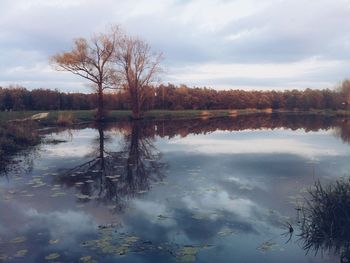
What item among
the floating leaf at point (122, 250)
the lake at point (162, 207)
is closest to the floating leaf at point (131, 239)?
the lake at point (162, 207)

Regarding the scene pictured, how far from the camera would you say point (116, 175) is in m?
11.7

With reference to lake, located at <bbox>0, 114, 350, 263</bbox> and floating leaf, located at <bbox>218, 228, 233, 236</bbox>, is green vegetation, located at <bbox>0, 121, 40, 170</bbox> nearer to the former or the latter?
lake, located at <bbox>0, 114, 350, 263</bbox>

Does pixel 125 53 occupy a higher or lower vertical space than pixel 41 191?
higher

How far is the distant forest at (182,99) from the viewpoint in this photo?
2009 inches

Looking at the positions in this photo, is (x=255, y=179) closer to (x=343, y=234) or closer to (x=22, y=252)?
(x=343, y=234)

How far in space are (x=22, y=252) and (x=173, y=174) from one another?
6.44 meters

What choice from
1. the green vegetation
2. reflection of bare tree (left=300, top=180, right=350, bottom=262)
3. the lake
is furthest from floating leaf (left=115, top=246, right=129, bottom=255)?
the green vegetation

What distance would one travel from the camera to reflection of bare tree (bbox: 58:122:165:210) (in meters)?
9.46

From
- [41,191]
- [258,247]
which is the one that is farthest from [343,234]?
[41,191]

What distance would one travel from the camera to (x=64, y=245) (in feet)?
20.7

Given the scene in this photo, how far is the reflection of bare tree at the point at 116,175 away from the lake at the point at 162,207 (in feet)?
0.10

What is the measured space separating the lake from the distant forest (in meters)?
29.7

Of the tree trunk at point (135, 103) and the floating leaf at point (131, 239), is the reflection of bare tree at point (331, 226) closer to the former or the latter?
the floating leaf at point (131, 239)

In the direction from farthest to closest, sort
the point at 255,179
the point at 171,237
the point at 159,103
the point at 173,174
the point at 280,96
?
the point at 280,96, the point at 159,103, the point at 173,174, the point at 255,179, the point at 171,237
